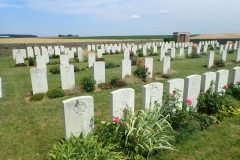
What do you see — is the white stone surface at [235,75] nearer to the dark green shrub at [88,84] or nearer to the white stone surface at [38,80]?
the dark green shrub at [88,84]

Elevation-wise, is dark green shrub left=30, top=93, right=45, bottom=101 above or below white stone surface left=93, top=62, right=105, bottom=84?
below

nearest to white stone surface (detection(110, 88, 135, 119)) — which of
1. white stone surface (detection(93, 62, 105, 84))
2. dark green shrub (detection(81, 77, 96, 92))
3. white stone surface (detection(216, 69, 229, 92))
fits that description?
white stone surface (detection(216, 69, 229, 92))

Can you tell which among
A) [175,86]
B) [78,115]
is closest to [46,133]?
[78,115]

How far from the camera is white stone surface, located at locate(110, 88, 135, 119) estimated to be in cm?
484

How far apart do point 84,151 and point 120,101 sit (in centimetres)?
159

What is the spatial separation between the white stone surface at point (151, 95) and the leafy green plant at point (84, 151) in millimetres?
1706

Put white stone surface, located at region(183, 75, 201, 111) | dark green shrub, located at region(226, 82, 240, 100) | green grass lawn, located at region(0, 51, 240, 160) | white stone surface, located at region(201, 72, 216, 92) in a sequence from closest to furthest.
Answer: green grass lawn, located at region(0, 51, 240, 160)
white stone surface, located at region(183, 75, 201, 111)
white stone surface, located at region(201, 72, 216, 92)
dark green shrub, located at region(226, 82, 240, 100)

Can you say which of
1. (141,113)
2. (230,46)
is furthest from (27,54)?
(230,46)

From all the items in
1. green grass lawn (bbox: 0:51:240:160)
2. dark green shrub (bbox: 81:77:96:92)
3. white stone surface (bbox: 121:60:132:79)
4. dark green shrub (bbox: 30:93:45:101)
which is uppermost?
white stone surface (bbox: 121:60:132:79)

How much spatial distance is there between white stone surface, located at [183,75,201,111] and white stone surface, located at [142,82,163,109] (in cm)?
102

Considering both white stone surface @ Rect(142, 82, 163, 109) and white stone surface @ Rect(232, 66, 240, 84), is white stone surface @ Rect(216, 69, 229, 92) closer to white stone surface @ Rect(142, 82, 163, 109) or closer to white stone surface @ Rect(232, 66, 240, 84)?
white stone surface @ Rect(232, 66, 240, 84)

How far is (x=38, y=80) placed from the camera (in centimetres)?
856

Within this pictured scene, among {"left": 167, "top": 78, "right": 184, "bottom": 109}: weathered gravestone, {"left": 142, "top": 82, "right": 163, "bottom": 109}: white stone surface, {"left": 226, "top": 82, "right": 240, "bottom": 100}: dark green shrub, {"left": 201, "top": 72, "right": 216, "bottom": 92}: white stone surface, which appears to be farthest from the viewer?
{"left": 226, "top": 82, "right": 240, "bottom": 100}: dark green shrub

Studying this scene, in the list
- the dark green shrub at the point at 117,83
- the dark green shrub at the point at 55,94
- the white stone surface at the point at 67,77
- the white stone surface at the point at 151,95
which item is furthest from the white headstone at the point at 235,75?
the dark green shrub at the point at 55,94
